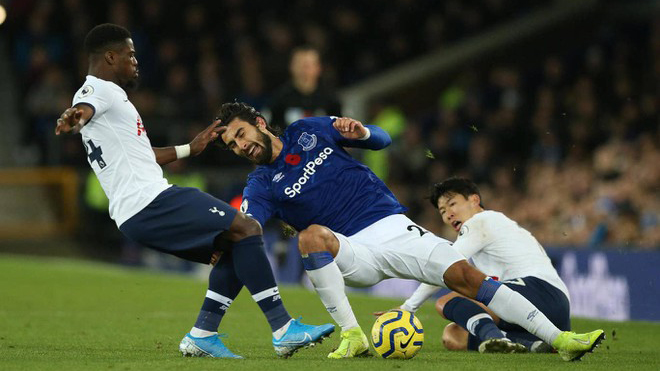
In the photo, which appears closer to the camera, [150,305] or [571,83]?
[150,305]

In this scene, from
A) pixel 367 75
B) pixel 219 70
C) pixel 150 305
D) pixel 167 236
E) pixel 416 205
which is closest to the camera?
pixel 167 236

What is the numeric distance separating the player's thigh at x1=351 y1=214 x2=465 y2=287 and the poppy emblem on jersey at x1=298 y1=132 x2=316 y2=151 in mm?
606

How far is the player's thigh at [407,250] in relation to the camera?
6.27m

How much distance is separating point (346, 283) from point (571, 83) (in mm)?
9337

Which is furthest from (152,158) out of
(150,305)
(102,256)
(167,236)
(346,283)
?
(102,256)

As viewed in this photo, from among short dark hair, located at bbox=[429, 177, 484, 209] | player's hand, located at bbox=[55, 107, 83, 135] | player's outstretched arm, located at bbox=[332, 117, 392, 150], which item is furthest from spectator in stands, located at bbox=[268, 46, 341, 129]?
player's hand, located at bbox=[55, 107, 83, 135]

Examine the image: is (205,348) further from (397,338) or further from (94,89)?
(94,89)

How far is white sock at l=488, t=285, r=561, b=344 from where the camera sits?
607 cm

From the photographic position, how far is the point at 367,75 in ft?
64.8

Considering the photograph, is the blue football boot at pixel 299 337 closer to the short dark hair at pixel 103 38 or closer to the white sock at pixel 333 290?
the white sock at pixel 333 290

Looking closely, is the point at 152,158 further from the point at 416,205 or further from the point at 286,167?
the point at 416,205

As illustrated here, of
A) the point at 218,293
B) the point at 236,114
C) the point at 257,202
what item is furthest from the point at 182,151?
the point at 218,293

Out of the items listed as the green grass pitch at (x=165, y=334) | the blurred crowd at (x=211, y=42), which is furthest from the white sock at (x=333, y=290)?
the blurred crowd at (x=211, y=42)

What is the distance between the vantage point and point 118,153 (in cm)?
601
